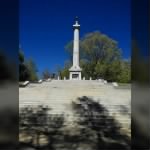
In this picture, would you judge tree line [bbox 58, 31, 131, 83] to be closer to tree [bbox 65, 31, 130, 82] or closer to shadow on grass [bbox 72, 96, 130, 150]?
tree [bbox 65, 31, 130, 82]

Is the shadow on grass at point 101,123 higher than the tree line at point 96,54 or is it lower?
lower

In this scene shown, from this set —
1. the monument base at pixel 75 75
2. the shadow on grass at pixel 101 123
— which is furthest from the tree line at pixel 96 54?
the shadow on grass at pixel 101 123

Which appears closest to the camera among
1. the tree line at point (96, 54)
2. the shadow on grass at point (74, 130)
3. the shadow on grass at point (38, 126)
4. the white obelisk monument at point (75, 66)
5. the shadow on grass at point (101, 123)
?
the shadow on grass at point (74, 130)

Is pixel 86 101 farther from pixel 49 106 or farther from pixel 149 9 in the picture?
pixel 149 9

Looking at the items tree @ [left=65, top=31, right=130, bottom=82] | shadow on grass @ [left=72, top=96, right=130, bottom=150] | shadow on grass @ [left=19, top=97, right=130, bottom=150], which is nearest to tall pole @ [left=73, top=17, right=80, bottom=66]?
tree @ [left=65, top=31, right=130, bottom=82]

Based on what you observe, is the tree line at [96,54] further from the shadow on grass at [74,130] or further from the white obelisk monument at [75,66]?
the shadow on grass at [74,130]

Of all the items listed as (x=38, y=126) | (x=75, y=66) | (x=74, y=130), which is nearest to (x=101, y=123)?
(x=74, y=130)

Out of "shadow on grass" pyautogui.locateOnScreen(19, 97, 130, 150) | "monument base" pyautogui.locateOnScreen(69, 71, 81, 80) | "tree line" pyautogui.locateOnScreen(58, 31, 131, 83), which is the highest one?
"tree line" pyautogui.locateOnScreen(58, 31, 131, 83)

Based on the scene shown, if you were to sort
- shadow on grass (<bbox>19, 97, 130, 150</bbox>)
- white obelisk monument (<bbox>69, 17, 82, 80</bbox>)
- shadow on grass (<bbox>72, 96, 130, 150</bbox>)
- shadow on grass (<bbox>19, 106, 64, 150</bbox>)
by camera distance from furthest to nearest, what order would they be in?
white obelisk monument (<bbox>69, 17, 82, 80</bbox>), shadow on grass (<bbox>72, 96, 130, 150</bbox>), shadow on grass (<bbox>19, 106, 64, 150</bbox>), shadow on grass (<bbox>19, 97, 130, 150</bbox>)

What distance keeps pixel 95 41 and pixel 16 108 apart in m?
39.9

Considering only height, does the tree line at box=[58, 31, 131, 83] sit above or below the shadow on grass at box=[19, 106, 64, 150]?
above

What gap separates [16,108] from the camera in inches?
76.4

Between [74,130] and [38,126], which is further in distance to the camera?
[38,126]

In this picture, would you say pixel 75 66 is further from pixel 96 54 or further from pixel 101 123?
pixel 101 123
